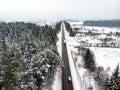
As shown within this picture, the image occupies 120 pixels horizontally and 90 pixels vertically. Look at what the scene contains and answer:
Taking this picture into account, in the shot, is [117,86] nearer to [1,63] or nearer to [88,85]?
[88,85]

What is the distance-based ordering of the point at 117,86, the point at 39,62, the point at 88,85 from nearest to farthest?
the point at 117,86 < the point at 39,62 < the point at 88,85

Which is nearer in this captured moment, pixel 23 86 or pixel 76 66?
pixel 23 86

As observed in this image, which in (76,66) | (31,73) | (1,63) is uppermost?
(1,63)

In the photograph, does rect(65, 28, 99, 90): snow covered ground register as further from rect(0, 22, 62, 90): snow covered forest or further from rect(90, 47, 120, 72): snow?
rect(90, 47, 120, 72): snow

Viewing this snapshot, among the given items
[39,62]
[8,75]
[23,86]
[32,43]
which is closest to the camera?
[8,75]

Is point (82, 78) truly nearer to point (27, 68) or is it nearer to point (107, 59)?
point (27, 68)

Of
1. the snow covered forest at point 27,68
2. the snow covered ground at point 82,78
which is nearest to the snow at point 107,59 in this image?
the snow covered ground at point 82,78

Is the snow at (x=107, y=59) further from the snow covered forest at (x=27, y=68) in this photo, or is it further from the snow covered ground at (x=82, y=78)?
the snow covered forest at (x=27, y=68)

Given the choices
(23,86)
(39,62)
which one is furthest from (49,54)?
(23,86)

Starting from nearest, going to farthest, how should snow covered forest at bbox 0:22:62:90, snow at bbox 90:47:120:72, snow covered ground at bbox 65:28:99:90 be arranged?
snow covered forest at bbox 0:22:62:90
snow covered ground at bbox 65:28:99:90
snow at bbox 90:47:120:72

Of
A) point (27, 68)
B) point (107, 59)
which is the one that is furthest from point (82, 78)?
point (107, 59)

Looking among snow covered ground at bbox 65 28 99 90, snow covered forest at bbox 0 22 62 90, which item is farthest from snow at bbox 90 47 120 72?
snow covered forest at bbox 0 22 62 90
